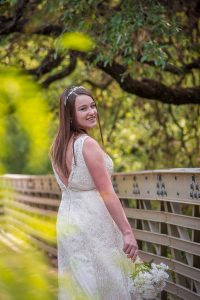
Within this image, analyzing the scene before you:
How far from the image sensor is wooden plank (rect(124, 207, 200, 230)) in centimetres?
439

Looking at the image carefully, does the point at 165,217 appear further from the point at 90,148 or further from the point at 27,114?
the point at 27,114

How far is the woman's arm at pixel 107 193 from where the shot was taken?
3.64 meters

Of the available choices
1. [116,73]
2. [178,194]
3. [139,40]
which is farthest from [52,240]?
[116,73]

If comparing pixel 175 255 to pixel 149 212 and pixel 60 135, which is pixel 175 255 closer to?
pixel 149 212

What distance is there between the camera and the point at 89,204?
397cm

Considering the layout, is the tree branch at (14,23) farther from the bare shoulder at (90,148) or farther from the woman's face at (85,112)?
the bare shoulder at (90,148)

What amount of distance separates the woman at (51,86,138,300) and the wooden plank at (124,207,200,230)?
0.55 metres

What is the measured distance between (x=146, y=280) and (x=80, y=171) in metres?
0.67

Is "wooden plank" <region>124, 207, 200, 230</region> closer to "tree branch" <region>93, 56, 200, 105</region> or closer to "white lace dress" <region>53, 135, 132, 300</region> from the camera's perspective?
"white lace dress" <region>53, 135, 132, 300</region>

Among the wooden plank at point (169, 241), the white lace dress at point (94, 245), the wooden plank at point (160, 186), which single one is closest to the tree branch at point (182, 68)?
the wooden plank at point (160, 186)

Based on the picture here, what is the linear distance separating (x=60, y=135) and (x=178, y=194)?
1.05m

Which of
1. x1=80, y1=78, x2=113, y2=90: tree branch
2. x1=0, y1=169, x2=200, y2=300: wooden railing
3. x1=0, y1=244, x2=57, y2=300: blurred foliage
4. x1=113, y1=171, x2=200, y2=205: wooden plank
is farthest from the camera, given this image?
x1=80, y1=78, x2=113, y2=90: tree branch

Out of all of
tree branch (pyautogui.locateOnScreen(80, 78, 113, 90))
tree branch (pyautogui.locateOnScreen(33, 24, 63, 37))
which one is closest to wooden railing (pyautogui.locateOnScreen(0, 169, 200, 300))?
tree branch (pyautogui.locateOnScreen(33, 24, 63, 37))

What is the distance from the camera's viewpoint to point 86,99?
385cm
